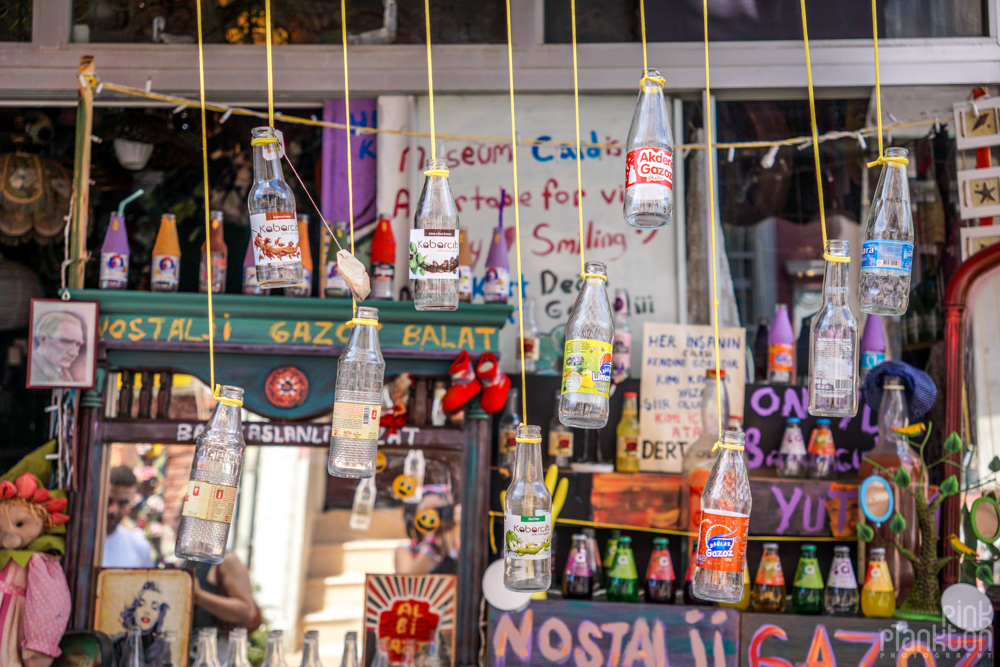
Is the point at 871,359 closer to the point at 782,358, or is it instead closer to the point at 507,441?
the point at 782,358

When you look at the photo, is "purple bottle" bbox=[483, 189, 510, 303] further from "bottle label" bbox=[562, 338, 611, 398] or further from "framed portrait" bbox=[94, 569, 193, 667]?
"framed portrait" bbox=[94, 569, 193, 667]

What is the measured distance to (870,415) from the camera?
10.6 feet

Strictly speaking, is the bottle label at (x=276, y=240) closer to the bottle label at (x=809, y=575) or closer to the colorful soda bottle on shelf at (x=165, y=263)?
the colorful soda bottle on shelf at (x=165, y=263)

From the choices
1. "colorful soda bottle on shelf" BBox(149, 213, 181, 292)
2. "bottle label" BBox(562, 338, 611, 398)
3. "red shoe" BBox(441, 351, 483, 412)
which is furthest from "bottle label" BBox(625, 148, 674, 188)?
"colorful soda bottle on shelf" BBox(149, 213, 181, 292)

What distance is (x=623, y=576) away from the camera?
2.96 metres

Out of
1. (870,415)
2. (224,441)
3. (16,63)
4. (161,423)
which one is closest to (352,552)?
(161,423)

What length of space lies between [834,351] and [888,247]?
0.88ft

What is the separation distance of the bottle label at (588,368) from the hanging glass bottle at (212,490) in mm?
774

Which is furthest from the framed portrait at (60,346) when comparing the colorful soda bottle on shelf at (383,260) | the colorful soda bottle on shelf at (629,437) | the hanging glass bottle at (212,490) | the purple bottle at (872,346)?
the purple bottle at (872,346)

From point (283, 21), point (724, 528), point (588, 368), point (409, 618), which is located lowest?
point (409, 618)

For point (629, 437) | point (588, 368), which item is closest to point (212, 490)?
point (588, 368)

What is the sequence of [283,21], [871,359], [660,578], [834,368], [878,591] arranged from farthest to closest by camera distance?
[283,21], [871,359], [660,578], [878,591], [834,368]

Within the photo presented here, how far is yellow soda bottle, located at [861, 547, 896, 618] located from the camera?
285 centimetres

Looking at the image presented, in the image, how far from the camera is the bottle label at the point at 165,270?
10.2 feet
